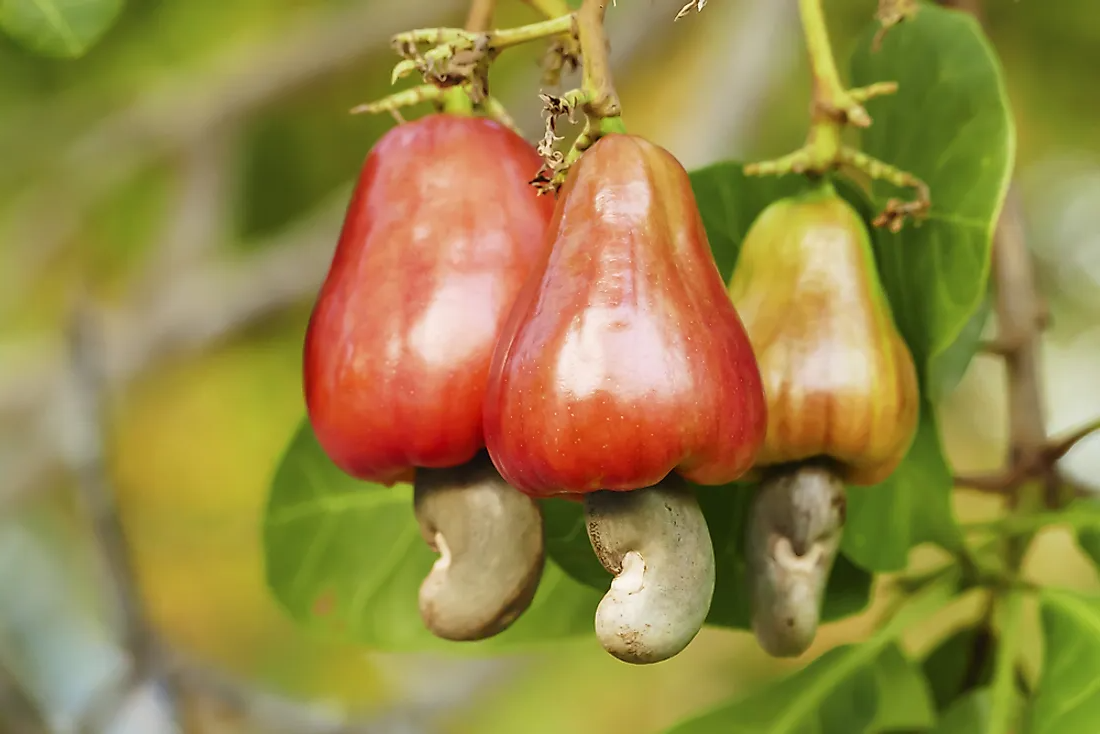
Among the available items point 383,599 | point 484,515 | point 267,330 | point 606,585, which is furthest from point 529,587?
point 267,330

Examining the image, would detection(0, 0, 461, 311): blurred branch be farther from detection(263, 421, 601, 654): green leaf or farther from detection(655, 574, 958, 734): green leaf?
detection(655, 574, 958, 734): green leaf

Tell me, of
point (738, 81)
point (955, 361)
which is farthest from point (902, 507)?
point (738, 81)

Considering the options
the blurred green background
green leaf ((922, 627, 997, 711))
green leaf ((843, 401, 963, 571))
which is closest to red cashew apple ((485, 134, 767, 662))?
green leaf ((843, 401, 963, 571))

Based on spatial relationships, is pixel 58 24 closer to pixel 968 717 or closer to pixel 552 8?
pixel 552 8

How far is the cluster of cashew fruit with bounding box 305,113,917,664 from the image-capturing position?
38 centimetres

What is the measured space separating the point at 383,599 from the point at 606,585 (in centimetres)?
20

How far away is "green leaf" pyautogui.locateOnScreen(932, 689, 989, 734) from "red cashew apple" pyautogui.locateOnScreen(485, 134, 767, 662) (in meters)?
0.35

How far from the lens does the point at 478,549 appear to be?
0.45 meters

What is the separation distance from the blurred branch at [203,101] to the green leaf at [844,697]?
116 centimetres

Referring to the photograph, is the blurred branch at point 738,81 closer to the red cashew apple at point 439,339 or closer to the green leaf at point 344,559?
the green leaf at point 344,559

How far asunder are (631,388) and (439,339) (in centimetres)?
9

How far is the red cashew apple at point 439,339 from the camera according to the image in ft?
1.41

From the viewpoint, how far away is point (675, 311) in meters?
0.39

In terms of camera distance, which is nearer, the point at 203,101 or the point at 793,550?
the point at 793,550
